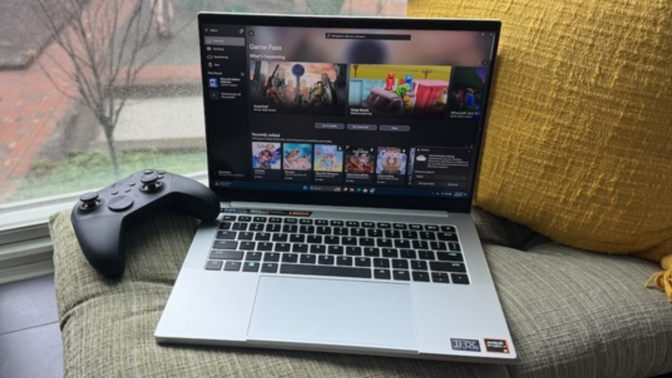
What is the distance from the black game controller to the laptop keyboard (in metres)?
0.06

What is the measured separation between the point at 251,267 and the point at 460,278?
0.27m

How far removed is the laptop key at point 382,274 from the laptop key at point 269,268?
127 millimetres

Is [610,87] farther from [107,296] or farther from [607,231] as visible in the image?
[107,296]

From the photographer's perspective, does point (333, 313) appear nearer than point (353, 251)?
Yes

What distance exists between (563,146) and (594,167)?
48mm

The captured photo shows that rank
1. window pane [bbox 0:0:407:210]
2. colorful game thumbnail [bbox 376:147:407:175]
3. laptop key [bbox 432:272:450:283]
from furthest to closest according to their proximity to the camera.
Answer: window pane [bbox 0:0:407:210]
colorful game thumbnail [bbox 376:147:407:175]
laptop key [bbox 432:272:450:283]

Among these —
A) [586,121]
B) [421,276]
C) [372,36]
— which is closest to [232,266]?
[421,276]

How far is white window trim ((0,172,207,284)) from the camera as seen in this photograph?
1062 millimetres

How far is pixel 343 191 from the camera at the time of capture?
0.85 m

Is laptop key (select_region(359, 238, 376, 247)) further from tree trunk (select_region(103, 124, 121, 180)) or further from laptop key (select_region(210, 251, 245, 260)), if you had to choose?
tree trunk (select_region(103, 124, 121, 180))

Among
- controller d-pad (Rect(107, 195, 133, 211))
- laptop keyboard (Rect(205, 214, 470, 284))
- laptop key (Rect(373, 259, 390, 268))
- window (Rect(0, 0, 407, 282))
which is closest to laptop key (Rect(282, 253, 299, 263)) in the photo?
laptop keyboard (Rect(205, 214, 470, 284))

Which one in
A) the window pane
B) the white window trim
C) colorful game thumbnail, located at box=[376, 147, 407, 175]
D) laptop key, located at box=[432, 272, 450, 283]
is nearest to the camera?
laptop key, located at box=[432, 272, 450, 283]

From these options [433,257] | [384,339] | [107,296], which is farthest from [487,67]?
[107,296]

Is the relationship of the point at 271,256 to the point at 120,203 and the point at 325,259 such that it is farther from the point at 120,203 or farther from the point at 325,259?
the point at 120,203
